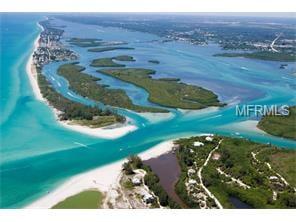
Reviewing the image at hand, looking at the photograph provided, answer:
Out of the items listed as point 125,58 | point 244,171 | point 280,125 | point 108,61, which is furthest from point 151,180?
point 125,58

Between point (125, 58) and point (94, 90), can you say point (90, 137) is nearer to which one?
point (94, 90)

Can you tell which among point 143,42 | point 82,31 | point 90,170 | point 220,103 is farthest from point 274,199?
point 82,31

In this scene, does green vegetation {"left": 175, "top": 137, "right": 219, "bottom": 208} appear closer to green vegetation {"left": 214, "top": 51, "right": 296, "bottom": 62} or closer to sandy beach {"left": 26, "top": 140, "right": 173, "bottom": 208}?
sandy beach {"left": 26, "top": 140, "right": 173, "bottom": 208}

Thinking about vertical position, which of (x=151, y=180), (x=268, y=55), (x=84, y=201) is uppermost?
(x=268, y=55)

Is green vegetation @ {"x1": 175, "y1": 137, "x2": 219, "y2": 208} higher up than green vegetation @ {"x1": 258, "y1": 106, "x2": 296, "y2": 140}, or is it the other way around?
green vegetation @ {"x1": 258, "y1": 106, "x2": 296, "y2": 140}

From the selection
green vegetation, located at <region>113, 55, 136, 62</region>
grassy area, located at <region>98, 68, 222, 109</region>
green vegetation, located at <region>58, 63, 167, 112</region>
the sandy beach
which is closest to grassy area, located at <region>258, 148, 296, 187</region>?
the sandy beach

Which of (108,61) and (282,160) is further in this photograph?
(108,61)

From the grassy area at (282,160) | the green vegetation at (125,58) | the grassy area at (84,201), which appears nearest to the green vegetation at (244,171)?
the grassy area at (282,160)

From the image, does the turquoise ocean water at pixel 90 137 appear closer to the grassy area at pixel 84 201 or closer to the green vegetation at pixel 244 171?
the grassy area at pixel 84 201
